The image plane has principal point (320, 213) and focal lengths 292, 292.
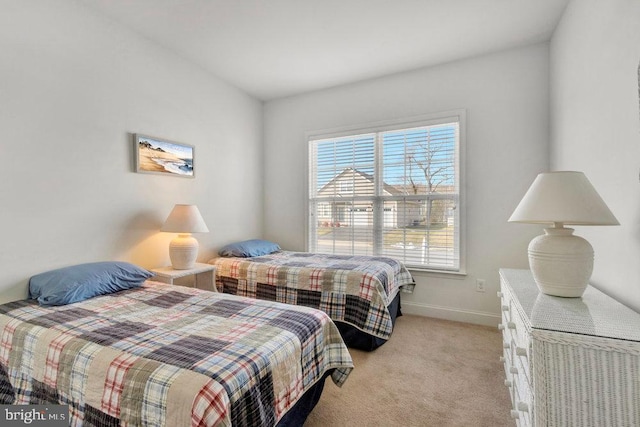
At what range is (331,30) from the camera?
255 cm

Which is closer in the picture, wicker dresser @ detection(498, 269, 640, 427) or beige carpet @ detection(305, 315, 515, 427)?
wicker dresser @ detection(498, 269, 640, 427)

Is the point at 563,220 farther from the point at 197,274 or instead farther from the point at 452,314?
the point at 197,274

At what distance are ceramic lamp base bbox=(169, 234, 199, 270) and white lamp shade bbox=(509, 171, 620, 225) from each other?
2471 mm

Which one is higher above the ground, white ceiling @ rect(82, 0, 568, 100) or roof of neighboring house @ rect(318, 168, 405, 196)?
white ceiling @ rect(82, 0, 568, 100)

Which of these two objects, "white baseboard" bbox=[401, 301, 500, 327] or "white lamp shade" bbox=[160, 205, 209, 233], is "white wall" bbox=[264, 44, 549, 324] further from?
"white lamp shade" bbox=[160, 205, 209, 233]

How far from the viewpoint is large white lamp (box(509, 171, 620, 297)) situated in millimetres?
1276

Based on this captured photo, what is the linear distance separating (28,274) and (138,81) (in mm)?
1716

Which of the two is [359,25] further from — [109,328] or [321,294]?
[109,328]

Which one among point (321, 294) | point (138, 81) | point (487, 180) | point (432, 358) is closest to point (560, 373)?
point (432, 358)

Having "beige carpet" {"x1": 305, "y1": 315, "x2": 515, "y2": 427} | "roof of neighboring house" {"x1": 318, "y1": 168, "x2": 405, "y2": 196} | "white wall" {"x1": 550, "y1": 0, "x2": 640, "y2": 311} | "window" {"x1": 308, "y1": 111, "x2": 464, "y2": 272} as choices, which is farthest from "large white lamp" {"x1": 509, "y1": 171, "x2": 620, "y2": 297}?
"roof of neighboring house" {"x1": 318, "y1": 168, "x2": 405, "y2": 196}

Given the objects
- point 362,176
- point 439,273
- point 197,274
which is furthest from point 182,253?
point 439,273

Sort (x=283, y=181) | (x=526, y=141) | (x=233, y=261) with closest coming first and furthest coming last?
(x=526, y=141), (x=233, y=261), (x=283, y=181)

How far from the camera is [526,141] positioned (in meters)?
2.82

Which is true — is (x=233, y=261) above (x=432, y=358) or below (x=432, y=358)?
above
